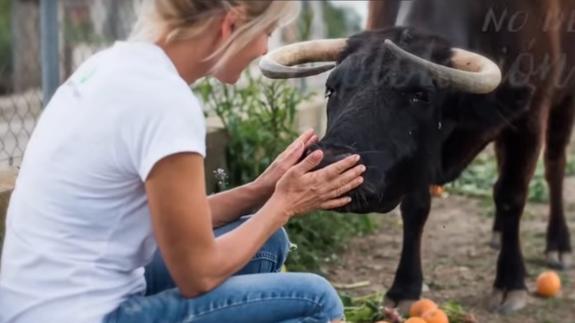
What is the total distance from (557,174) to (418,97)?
2225 millimetres

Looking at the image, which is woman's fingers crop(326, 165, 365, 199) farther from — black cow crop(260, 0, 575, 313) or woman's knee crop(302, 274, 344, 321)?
black cow crop(260, 0, 575, 313)

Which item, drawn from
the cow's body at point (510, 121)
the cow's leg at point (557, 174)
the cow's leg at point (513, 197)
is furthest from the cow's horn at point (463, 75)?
the cow's leg at point (557, 174)

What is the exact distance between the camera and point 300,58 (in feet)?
15.8

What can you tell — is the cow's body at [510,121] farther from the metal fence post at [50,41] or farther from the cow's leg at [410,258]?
the metal fence post at [50,41]

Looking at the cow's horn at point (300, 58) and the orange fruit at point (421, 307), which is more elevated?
the cow's horn at point (300, 58)

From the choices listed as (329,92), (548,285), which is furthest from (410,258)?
(329,92)

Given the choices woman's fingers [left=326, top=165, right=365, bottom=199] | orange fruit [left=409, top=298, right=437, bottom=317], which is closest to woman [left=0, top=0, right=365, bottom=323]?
woman's fingers [left=326, top=165, right=365, bottom=199]

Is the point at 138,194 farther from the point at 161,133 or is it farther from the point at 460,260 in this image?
the point at 460,260

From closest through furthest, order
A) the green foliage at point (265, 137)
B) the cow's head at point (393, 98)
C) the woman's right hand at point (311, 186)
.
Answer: the woman's right hand at point (311, 186)
the cow's head at point (393, 98)
the green foliage at point (265, 137)

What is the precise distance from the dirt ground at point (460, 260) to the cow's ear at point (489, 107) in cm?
89

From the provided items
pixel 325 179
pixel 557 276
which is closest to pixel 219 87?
pixel 557 276

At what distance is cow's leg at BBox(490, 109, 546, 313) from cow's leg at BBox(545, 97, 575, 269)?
0.60 m

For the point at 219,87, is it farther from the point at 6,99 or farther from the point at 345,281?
the point at 6,99

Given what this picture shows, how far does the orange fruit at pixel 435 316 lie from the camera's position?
407 cm
